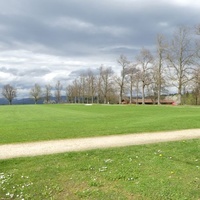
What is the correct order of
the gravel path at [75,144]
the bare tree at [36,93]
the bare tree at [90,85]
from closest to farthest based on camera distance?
the gravel path at [75,144], the bare tree at [90,85], the bare tree at [36,93]

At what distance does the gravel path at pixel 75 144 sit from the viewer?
36.0ft

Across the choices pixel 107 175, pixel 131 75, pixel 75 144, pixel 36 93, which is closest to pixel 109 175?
pixel 107 175

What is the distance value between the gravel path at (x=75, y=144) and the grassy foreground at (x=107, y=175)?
1179mm

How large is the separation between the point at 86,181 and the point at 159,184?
6.75 feet

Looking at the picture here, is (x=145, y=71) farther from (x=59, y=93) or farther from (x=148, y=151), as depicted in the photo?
(x=59, y=93)

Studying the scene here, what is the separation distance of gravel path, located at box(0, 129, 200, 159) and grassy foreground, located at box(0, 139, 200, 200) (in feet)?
3.87

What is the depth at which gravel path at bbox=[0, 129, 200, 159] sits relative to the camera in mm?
10982

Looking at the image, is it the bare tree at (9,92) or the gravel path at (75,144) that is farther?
the bare tree at (9,92)

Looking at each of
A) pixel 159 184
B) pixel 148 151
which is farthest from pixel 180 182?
pixel 148 151

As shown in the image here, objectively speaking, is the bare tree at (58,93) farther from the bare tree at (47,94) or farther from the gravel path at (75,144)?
the gravel path at (75,144)

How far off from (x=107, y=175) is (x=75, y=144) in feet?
16.6

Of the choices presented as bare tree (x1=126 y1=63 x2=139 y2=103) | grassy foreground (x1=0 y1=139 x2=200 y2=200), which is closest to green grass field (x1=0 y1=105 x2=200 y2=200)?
grassy foreground (x1=0 y1=139 x2=200 y2=200)

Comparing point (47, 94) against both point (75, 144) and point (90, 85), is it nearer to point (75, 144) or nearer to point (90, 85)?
point (90, 85)

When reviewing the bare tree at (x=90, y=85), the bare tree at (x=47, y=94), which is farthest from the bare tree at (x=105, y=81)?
the bare tree at (x=47, y=94)
